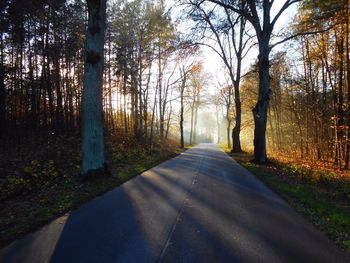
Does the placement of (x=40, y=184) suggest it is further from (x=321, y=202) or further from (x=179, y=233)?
(x=321, y=202)

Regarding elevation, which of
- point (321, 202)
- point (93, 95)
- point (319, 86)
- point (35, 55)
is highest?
point (35, 55)

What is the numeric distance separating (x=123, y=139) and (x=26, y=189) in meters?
12.9

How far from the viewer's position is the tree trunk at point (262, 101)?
43.5 feet

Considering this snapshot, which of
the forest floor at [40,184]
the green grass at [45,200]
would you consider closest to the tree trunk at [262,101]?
the forest floor at [40,184]

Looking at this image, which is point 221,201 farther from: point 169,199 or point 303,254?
point 303,254

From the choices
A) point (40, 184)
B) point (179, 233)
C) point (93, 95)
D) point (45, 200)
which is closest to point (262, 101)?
point (93, 95)

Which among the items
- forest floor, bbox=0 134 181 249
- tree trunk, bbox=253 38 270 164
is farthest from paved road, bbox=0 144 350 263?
tree trunk, bbox=253 38 270 164

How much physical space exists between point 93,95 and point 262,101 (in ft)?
29.4

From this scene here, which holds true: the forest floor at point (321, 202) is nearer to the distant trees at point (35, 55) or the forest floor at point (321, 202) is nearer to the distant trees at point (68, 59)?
the distant trees at point (68, 59)

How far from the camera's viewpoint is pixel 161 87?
29844 mm

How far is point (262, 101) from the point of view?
13398mm

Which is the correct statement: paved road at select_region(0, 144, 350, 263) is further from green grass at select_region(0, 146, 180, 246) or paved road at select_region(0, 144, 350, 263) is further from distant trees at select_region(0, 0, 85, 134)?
distant trees at select_region(0, 0, 85, 134)

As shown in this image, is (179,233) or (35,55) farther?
(35,55)

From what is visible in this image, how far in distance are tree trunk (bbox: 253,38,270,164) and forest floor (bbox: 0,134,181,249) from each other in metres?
7.30
